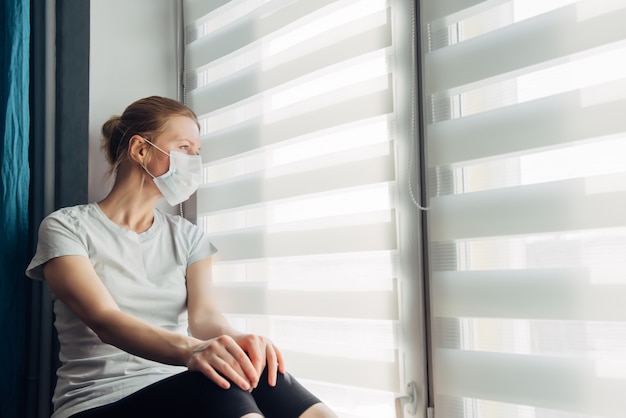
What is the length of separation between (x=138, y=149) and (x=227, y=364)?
2.20ft

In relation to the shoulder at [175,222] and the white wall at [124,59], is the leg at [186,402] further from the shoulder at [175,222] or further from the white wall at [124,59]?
the white wall at [124,59]

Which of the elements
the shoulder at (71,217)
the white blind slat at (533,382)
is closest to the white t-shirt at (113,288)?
the shoulder at (71,217)

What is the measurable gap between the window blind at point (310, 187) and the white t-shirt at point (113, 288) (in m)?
0.19

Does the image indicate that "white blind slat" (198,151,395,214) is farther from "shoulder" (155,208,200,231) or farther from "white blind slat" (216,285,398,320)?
"white blind slat" (216,285,398,320)

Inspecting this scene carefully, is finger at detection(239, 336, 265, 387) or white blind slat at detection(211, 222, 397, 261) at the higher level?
white blind slat at detection(211, 222, 397, 261)

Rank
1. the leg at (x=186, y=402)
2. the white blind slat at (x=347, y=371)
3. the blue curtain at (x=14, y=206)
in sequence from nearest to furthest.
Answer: the leg at (x=186, y=402)
the white blind slat at (x=347, y=371)
the blue curtain at (x=14, y=206)

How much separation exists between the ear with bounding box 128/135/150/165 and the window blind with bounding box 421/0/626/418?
714mm

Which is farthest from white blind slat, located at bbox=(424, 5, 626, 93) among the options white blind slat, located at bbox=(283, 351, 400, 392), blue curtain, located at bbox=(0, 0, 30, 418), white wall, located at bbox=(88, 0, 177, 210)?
blue curtain, located at bbox=(0, 0, 30, 418)

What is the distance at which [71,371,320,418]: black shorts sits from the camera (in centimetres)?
107

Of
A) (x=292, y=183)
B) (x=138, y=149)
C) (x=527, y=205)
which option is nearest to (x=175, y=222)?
(x=138, y=149)

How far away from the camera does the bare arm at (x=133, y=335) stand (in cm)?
111

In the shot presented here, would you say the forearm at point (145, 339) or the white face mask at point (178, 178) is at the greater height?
the white face mask at point (178, 178)

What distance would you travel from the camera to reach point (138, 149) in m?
1.55

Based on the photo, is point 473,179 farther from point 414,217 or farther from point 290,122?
point 290,122
